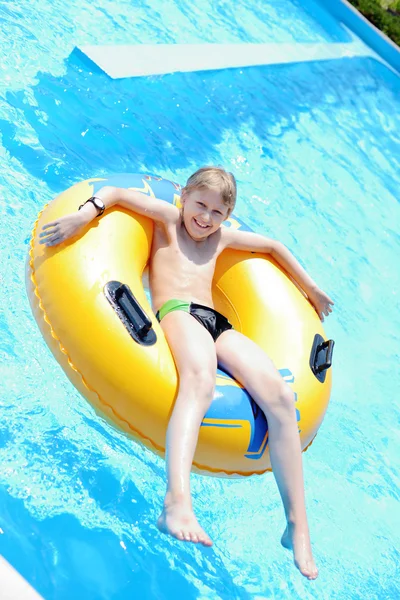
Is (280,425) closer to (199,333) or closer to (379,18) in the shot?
(199,333)

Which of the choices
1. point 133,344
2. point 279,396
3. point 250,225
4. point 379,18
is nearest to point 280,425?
point 279,396

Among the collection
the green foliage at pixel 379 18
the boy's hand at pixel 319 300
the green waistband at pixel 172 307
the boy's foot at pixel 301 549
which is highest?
the boy's hand at pixel 319 300

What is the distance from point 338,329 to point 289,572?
193cm

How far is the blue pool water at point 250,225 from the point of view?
2.65 metres

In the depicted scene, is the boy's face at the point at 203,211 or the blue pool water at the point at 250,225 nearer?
the blue pool water at the point at 250,225

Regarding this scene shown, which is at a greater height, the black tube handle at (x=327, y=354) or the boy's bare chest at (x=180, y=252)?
the black tube handle at (x=327, y=354)

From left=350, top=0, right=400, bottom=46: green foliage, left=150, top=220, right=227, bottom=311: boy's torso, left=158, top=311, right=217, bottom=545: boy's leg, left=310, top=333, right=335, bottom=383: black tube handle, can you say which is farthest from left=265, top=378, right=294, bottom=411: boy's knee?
left=350, top=0, right=400, bottom=46: green foliage

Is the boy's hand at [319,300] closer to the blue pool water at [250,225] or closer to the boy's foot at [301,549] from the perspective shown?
the blue pool water at [250,225]

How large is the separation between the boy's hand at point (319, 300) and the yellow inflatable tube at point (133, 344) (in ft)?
0.61

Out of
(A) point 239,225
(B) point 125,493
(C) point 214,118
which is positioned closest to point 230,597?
(B) point 125,493

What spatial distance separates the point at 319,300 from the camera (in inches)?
126

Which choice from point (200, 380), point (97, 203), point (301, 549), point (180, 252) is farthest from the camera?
point (180, 252)

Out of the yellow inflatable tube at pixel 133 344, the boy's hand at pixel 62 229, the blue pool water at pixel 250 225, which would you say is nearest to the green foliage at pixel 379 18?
the blue pool water at pixel 250 225

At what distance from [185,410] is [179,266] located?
0.78 meters
